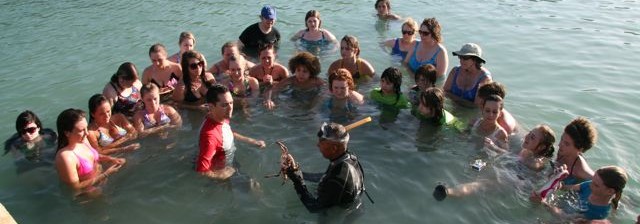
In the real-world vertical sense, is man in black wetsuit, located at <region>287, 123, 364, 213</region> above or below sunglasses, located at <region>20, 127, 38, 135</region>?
above

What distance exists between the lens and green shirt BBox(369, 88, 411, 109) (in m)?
8.62

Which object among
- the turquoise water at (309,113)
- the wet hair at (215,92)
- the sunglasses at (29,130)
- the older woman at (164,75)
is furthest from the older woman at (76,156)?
the older woman at (164,75)

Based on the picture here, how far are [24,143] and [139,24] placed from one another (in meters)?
8.15

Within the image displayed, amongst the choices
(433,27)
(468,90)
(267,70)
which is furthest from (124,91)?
(468,90)

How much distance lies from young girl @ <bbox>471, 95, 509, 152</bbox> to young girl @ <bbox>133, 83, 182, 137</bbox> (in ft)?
16.8

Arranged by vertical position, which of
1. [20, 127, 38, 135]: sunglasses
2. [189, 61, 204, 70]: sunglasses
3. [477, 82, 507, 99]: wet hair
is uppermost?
[189, 61, 204, 70]: sunglasses

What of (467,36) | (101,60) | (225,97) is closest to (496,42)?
(467,36)

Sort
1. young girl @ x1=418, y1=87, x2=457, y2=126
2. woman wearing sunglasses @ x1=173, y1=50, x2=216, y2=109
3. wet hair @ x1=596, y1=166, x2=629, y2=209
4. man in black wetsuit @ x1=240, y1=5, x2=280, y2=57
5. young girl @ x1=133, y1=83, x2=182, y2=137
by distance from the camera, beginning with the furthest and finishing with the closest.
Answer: man in black wetsuit @ x1=240, y1=5, x2=280, y2=57, woman wearing sunglasses @ x1=173, y1=50, x2=216, y2=109, young girl @ x1=133, y1=83, x2=182, y2=137, young girl @ x1=418, y1=87, x2=457, y2=126, wet hair @ x1=596, y1=166, x2=629, y2=209

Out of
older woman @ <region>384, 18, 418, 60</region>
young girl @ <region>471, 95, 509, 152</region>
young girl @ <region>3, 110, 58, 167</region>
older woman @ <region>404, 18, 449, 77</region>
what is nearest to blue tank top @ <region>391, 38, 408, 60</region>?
older woman @ <region>384, 18, 418, 60</region>

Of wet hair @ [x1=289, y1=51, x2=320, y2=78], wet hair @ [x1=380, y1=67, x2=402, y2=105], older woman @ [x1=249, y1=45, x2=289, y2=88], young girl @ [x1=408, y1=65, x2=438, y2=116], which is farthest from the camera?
older woman @ [x1=249, y1=45, x2=289, y2=88]

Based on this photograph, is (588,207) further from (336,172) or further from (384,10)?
(384,10)

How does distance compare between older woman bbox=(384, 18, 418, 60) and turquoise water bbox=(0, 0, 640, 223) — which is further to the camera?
older woman bbox=(384, 18, 418, 60)

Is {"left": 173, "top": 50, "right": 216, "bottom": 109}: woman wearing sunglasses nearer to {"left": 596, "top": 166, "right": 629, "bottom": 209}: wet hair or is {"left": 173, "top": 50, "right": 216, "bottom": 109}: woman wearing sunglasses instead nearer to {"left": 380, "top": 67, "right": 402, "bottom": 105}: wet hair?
{"left": 380, "top": 67, "right": 402, "bottom": 105}: wet hair

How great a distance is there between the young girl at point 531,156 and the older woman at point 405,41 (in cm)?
440
